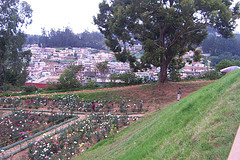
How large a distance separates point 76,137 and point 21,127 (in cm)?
313

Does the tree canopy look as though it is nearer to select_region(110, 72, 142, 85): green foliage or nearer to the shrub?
select_region(110, 72, 142, 85): green foliage

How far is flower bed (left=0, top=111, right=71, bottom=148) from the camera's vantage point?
8.16 meters

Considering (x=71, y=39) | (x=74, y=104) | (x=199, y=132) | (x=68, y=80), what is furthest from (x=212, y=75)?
(x=71, y=39)

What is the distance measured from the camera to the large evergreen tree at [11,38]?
1714cm

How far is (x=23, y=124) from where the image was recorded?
928 centimetres

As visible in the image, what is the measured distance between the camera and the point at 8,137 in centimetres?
823

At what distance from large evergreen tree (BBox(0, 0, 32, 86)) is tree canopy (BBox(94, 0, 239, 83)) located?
8.99 metres

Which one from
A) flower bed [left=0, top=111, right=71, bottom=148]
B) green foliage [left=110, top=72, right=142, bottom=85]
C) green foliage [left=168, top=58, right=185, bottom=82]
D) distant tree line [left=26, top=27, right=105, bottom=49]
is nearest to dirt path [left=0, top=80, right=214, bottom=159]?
green foliage [left=168, top=58, right=185, bottom=82]

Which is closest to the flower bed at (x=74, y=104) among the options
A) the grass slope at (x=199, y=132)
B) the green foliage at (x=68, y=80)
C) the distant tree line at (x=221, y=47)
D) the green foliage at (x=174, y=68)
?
the green foliage at (x=68, y=80)

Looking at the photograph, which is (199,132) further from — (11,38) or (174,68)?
(11,38)

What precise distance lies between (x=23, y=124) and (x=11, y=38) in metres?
10.7

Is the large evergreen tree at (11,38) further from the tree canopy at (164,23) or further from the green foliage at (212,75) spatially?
the green foliage at (212,75)

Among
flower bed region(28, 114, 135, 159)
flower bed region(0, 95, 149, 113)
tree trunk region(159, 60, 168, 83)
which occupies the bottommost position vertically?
flower bed region(28, 114, 135, 159)

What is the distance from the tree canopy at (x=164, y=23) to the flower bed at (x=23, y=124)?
17.9 ft
